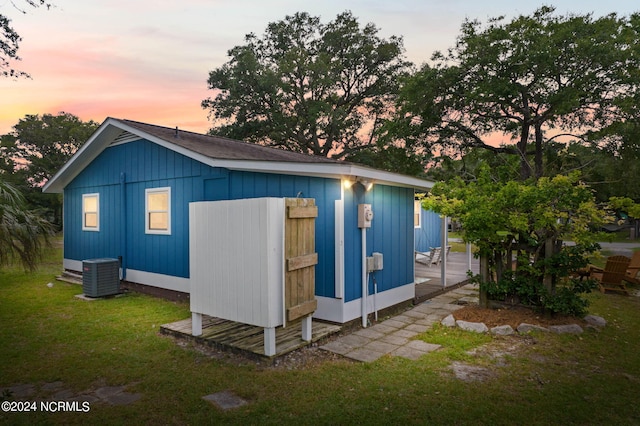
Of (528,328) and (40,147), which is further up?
(40,147)

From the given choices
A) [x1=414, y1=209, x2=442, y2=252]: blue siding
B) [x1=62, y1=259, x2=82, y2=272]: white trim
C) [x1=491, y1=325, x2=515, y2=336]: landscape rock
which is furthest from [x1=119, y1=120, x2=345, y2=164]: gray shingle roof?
[x1=414, y1=209, x2=442, y2=252]: blue siding

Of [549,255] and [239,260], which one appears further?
[549,255]

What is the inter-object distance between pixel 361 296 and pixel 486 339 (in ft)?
6.19

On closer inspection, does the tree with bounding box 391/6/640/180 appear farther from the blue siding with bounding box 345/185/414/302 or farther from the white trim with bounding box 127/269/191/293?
the white trim with bounding box 127/269/191/293

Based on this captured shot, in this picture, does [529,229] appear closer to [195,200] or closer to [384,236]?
[384,236]

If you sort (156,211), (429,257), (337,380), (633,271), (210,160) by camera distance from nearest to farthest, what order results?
(337,380), (210,160), (156,211), (633,271), (429,257)

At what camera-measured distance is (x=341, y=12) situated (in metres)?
25.5

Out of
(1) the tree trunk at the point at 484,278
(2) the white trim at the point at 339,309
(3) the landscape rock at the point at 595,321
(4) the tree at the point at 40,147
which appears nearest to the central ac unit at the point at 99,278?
(2) the white trim at the point at 339,309

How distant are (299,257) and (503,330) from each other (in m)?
3.24

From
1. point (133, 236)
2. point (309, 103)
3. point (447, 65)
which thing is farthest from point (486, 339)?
point (309, 103)

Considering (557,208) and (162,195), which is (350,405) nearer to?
(557,208)

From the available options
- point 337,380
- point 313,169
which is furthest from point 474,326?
point 313,169

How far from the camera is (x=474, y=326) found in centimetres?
561

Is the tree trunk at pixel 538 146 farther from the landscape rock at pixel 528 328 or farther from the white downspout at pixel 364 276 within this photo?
the white downspout at pixel 364 276
